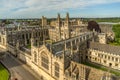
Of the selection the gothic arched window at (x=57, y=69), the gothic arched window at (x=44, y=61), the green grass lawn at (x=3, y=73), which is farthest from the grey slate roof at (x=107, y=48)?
the green grass lawn at (x=3, y=73)

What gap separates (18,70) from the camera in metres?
45.9

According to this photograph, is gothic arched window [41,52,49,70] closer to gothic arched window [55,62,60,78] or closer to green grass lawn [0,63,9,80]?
gothic arched window [55,62,60,78]

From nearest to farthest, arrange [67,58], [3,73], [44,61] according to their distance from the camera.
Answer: [67,58], [44,61], [3,73]

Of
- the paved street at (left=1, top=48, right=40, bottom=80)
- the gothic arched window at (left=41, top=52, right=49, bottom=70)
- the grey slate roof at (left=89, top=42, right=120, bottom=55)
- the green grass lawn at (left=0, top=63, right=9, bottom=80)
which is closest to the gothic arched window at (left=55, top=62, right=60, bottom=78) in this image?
the gothic arched window at (left=41, top=52, right=49, bottom=70)

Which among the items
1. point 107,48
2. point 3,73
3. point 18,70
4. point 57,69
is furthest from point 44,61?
point 107,48

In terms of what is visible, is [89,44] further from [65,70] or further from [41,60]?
[65,70]

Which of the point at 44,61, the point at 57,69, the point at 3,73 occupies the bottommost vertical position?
the point at 3,73

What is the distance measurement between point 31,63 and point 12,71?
20.2 ft

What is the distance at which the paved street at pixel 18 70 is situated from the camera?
136 feet

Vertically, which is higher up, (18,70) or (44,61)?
(44,61)

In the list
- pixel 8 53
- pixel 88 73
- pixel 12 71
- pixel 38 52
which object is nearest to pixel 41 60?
pixel 38 52

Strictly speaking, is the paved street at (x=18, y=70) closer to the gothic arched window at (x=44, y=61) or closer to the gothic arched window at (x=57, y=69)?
the gothic arched window at (x=44, y=61)

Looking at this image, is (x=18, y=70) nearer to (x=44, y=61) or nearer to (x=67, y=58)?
(x=44, y=61)

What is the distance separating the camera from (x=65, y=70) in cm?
3366
